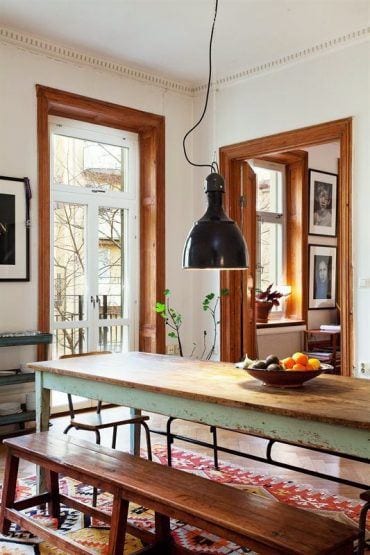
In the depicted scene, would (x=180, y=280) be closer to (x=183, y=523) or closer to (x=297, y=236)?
(x=297, y=236)

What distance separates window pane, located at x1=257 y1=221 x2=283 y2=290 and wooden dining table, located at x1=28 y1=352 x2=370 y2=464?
4030mm

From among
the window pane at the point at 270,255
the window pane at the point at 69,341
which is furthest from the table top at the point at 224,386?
the window pane at the point at 270,255

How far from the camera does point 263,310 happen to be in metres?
7.31

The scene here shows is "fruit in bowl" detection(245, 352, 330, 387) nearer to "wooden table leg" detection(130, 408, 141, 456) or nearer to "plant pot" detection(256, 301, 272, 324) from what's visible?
"wooden table leg" detection(130, 408, 141, 456)

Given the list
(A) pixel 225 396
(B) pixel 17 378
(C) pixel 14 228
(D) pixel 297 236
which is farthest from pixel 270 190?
(A) pixel 225 396

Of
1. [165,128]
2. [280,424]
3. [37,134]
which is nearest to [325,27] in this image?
[165,128]

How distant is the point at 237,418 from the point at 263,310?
15.7ft

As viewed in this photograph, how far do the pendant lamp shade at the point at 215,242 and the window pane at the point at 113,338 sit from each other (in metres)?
3.14

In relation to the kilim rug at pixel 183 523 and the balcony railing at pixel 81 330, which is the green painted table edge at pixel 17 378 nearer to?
the balcony railing at pixel 81 330

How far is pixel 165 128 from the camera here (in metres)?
6.37

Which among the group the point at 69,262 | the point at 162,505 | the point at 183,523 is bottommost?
the point at 183,523

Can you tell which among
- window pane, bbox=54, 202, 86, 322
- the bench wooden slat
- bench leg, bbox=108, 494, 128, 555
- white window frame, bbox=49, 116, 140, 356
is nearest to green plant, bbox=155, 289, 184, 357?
white window frame, bbox=49, 116, 140, 356

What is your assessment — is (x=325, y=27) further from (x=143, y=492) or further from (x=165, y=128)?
(x=143, y=492)

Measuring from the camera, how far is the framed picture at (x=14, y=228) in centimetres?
513
